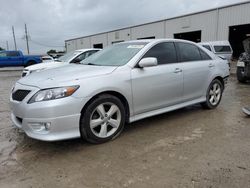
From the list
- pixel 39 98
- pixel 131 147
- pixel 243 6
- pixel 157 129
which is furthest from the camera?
pixel 243 6

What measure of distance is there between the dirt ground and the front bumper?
32 centimetres

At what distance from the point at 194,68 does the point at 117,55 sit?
162 centimetres

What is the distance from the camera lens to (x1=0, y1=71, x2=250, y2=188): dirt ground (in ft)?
7.98

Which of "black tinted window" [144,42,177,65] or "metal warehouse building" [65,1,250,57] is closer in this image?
"black tinted window" [144,42,177,65]

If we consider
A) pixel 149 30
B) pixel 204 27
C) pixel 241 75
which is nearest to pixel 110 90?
pixel 241 75

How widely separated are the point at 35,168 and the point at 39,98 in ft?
2.84

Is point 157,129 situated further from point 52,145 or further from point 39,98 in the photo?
point 39,98

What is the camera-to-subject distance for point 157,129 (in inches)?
155

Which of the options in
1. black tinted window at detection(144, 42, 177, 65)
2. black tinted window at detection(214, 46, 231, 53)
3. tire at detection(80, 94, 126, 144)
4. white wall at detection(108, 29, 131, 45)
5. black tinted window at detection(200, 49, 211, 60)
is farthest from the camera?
white wall at detection(108, 29, 131, 45)

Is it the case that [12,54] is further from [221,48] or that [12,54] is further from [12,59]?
[221,48]

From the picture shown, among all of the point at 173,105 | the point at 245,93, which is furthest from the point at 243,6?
the point at 173,105

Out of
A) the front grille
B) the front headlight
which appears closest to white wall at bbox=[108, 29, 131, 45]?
the front grille

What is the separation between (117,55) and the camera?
4.03 m

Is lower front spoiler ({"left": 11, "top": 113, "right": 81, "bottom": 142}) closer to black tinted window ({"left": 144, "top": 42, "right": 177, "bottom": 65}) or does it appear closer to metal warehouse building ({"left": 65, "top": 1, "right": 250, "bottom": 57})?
black tinted window ({"left": 144, "top": 42, "right": 177, "bottom": 65})
